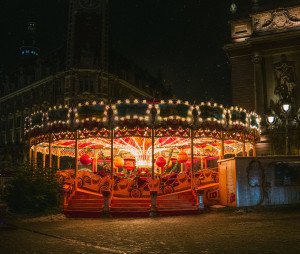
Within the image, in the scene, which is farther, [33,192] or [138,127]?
[138,127]

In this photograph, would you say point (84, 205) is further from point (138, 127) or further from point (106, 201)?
point (138, 127)

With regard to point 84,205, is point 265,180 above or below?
above

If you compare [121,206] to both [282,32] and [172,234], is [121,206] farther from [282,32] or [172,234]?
[282,32]

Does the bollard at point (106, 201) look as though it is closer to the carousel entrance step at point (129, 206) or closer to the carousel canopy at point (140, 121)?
the carousel entrance step at point (129, 206)

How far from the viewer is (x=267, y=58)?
109 ft

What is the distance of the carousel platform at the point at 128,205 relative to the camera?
14763mm

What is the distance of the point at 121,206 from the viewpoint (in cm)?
Answer: 1515

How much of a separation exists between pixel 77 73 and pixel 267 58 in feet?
73.6

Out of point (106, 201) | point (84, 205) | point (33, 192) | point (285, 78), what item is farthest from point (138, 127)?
point (285, 78)

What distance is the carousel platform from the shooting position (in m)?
14.8

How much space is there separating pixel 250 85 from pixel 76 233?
27.3 metres

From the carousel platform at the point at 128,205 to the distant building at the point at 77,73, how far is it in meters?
28.3

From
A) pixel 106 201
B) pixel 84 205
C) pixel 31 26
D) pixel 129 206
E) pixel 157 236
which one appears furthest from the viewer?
pixel 31 26

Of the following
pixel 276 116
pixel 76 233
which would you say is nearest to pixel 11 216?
pixel 76 233
